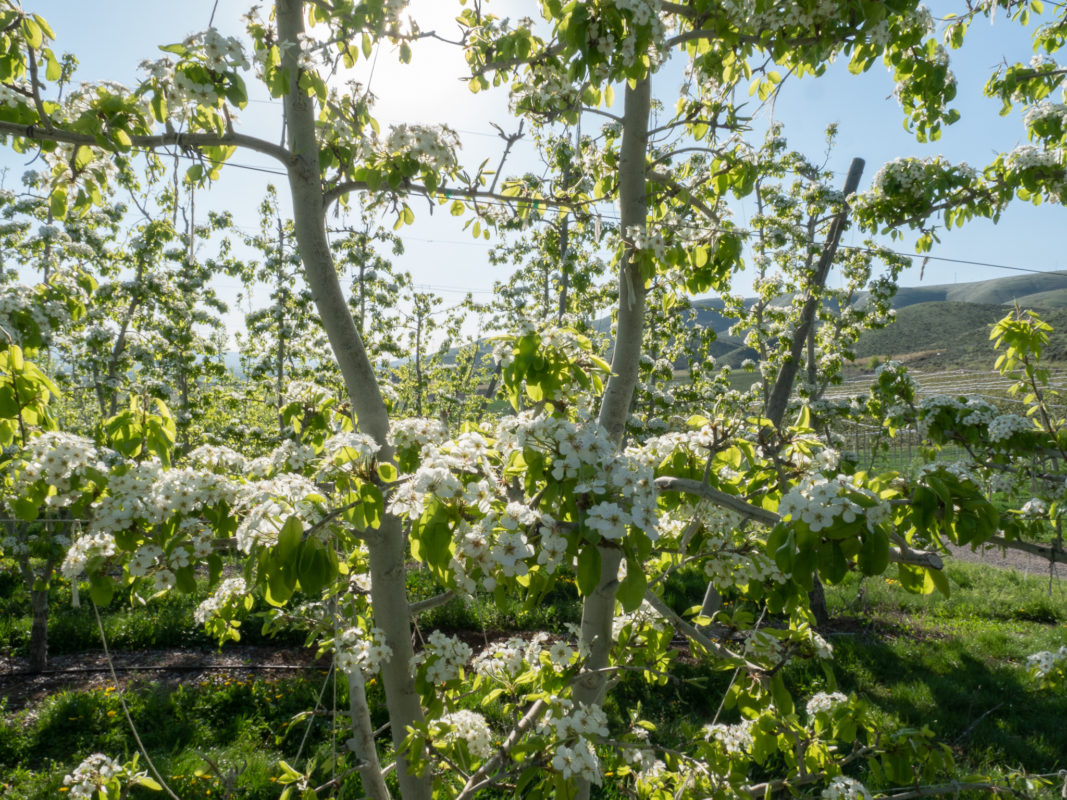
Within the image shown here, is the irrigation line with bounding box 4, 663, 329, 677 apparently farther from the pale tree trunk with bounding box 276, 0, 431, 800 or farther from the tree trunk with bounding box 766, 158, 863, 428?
the tree trunk with bounding box 766, 158, 863, 428

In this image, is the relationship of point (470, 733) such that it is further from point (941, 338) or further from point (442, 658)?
point (941, 338)

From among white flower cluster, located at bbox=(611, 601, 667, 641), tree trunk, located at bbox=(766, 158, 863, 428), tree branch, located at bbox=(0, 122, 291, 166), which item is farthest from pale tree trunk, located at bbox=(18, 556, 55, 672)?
tree trunk, located at bbox=(766, 158, 863, 428)

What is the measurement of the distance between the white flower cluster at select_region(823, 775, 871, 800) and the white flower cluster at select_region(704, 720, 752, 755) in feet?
0.93

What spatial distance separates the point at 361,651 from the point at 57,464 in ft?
3.82

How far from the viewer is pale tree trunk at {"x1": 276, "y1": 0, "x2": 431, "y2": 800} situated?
5.67ft

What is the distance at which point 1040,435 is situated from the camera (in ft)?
9.54

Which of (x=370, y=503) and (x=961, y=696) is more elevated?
(x=370, y=503)

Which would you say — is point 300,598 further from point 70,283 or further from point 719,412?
point 719,412

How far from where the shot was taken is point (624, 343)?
82.5 inches

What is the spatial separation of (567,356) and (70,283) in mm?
4322

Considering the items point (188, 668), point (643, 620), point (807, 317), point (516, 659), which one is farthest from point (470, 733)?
point (807, 317)

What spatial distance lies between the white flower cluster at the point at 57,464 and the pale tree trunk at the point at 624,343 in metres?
1.52

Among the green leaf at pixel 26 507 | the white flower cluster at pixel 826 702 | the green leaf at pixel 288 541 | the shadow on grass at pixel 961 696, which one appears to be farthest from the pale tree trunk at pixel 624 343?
the shadow on grass at pixel 961 696

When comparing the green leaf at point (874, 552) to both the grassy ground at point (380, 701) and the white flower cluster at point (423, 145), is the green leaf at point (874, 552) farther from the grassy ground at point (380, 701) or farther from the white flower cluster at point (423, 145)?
the grassy ground at point (380, 701)
